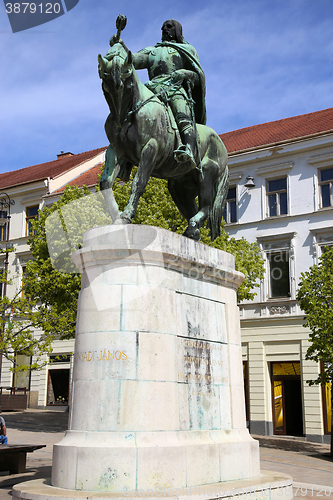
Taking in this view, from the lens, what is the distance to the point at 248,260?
19.7 m

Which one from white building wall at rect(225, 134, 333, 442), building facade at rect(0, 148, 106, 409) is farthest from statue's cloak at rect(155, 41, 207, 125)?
building facade at rect(0, 148, 106, 409)

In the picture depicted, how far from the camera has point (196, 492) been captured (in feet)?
18.2

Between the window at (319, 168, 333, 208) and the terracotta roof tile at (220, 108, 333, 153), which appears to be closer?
the window at (319, 168, 333, 208)

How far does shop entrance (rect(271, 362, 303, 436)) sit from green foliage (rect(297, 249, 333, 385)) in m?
4.58

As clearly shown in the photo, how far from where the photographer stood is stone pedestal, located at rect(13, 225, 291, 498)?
5559 millimetres

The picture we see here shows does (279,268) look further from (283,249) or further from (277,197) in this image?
(277,197)

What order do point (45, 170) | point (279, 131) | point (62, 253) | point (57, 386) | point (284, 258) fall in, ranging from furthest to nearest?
1. point (45, 170)
2. point (57, 386)
3. point (279, 131)
4. point (284, 258)
5. point (62, 253)

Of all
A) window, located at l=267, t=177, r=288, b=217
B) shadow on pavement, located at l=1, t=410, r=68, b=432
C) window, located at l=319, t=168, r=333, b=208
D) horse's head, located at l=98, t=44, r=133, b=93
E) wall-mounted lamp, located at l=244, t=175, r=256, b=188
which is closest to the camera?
horse's head, located at l=98, t=44, r=133, b=93

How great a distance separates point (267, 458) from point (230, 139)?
18.9 m

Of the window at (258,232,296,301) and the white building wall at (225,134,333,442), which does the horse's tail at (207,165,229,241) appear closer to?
the white building wall at (225,134,333,442)

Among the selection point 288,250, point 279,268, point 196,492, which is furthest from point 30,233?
point 196,492

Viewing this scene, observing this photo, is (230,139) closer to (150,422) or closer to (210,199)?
(210,199)

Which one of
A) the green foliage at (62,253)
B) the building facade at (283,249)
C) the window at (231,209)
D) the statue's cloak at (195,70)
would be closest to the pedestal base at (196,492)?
the statue's cloak at (195,70)

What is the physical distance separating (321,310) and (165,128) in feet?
38.0
